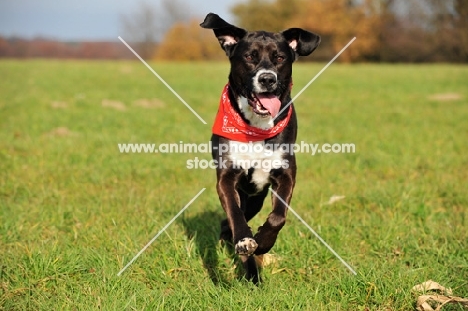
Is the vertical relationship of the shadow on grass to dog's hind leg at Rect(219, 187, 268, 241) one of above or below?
below

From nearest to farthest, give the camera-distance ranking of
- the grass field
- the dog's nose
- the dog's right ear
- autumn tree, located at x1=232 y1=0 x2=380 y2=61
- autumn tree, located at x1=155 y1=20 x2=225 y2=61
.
Answer: the grass field < the dog's nose < the dog's right ear < autumn tree, located at x1=232 y1=0 x2=380 y2=61 < autumn tree, located at x1=155 y1=20 x2=225 y2=61

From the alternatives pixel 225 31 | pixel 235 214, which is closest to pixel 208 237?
pixel 235 214

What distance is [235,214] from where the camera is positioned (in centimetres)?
386

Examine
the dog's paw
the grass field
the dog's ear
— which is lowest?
the grass field

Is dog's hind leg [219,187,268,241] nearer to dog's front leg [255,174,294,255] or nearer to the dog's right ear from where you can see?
dog's front leg [255,174,294,255]

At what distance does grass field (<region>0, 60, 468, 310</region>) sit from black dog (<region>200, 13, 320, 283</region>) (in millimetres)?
532

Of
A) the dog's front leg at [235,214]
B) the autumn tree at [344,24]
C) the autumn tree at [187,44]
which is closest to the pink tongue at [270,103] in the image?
the dog's front leg at [235,214]

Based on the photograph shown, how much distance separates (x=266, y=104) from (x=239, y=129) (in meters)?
0.29

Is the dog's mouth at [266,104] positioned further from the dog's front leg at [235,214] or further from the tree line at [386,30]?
the tree line at [386,30]

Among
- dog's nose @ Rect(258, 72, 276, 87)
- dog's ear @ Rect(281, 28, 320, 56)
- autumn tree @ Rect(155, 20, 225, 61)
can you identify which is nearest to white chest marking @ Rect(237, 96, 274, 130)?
dog's nose @ Rect(258, 72, 276, 87)

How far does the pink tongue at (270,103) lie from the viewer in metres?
4.08

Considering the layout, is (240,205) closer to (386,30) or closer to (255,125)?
(255,125)

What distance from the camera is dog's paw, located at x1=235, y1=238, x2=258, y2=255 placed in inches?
137

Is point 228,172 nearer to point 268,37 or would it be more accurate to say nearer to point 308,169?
point 268,37
